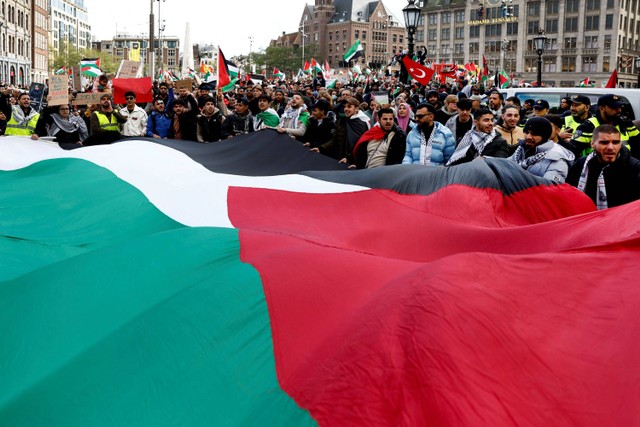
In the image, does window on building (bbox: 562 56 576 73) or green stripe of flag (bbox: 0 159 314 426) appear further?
window on building (bbox: 562 56 576 73)

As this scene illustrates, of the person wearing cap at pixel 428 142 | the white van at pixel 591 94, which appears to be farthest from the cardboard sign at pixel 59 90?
the white van at pixel 591 94

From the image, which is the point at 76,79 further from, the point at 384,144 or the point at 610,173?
the point at 610,173

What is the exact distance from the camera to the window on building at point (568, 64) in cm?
10362

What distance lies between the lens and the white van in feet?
49.8

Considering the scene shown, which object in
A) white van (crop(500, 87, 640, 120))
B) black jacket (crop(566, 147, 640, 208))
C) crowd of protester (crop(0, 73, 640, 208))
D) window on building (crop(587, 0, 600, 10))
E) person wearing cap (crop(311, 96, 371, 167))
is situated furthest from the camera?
window on building (crop(587, 0, 600, 10))

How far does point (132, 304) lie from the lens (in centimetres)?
379

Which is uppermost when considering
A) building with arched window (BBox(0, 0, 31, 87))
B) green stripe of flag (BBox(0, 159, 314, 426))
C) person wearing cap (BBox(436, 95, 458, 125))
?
building with arched window (BBox(0, 0, 31, 87))

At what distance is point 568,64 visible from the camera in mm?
104250

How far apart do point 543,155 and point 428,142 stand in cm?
205

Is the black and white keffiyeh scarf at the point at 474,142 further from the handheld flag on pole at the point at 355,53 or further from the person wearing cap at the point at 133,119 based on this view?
the handheld flag on pole at the point at 355,53

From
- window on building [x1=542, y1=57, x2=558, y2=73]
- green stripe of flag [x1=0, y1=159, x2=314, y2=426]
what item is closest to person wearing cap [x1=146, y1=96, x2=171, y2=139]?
green stripe of flag [x1=0, y1=159, x2=314, y2=426]

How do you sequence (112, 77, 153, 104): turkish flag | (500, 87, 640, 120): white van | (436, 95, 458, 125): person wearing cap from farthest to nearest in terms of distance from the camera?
1. (500, 87, 640, 120): white van
2. (112, 77, 153, 104): turkish flag
3. (436, 95, 458, 125): person wearing cap

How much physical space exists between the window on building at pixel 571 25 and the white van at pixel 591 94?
92351mm

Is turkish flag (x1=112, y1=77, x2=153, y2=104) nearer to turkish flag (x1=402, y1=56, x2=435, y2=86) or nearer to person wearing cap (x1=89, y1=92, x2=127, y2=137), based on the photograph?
person wearing cap (x1=89, y1=92, x2=127, y2=137)
